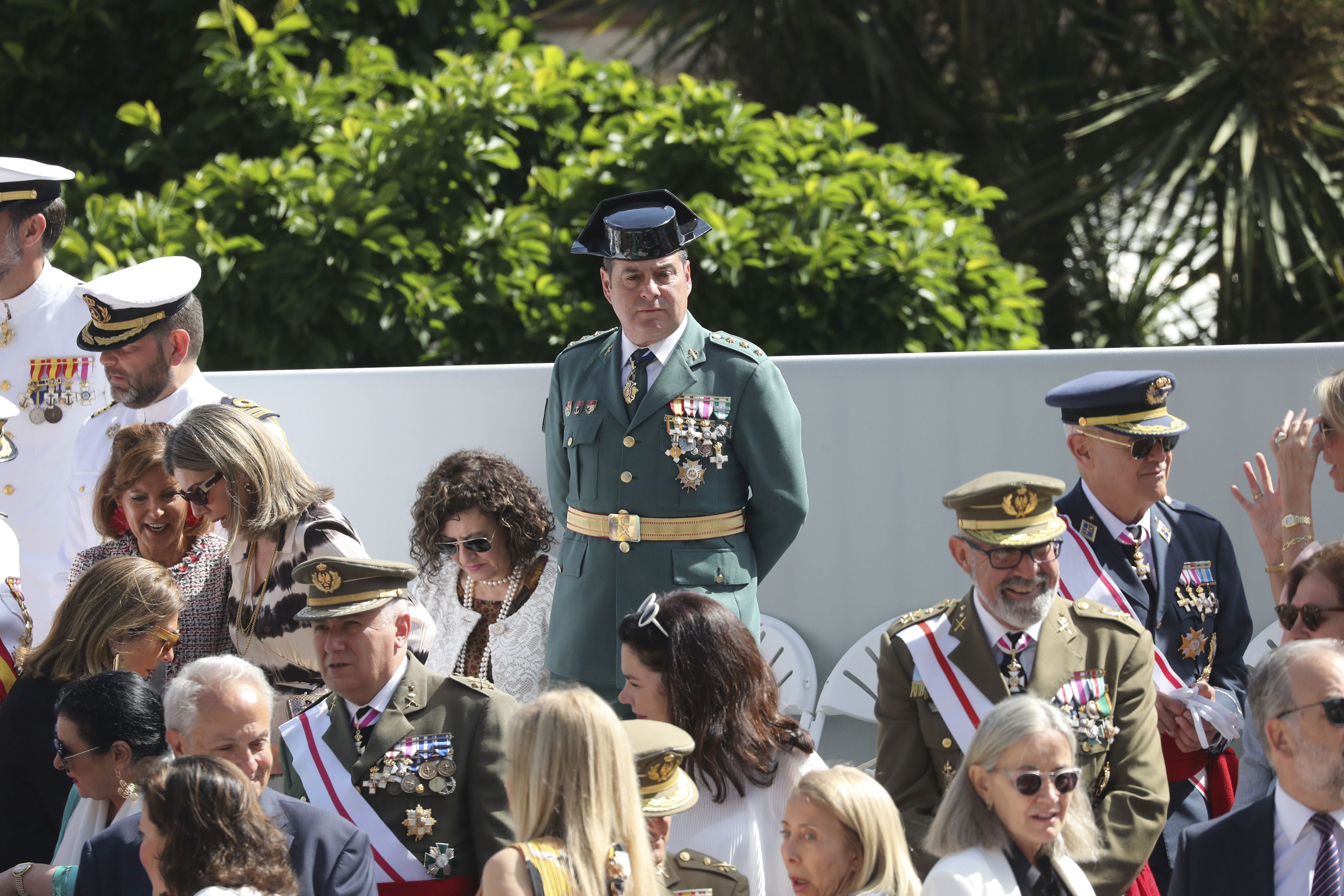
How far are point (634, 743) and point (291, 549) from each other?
136cm

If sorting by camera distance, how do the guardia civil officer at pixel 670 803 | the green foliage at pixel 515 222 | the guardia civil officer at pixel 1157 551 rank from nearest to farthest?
the guardia civil officer at pixel 670 803 < the guardia civil officer at pixel 1157 551 < the green foliage at pixel 515 222

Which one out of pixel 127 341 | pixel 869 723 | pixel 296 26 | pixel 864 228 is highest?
pixel 296 26

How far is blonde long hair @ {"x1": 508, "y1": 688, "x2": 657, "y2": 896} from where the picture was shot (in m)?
2.57

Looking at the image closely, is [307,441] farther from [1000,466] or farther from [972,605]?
[972,605]

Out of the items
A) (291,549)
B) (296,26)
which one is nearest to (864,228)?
(296,26)

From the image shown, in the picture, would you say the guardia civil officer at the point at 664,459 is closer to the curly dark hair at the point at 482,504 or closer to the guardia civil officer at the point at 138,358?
the curly dark hair at the point at 482,504

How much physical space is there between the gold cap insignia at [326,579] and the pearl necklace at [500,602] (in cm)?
112

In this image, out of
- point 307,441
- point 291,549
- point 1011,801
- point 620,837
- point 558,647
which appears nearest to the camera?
point 620,837

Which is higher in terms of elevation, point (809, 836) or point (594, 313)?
point (594, 313)

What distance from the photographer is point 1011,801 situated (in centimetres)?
287

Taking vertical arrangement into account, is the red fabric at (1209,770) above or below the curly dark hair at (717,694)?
below

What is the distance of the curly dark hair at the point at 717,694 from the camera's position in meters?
3.27

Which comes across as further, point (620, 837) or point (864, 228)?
point (864, 228)

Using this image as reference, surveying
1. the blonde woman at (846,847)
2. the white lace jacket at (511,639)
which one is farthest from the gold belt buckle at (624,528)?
the blonde woman at (846,847)
